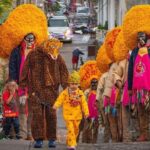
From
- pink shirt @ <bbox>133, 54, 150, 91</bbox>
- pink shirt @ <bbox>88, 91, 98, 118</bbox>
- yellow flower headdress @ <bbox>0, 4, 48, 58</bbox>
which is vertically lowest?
pink shirt @ <bbox>88, 91, 98, 118</bbox>

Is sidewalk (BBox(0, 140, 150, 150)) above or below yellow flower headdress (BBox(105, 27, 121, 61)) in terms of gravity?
below

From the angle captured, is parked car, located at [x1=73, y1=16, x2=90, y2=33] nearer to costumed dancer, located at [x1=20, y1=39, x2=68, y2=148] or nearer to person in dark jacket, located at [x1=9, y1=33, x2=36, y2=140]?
person in dark jacket, located at [x1=9, y1=33, x2=36, y2=140]

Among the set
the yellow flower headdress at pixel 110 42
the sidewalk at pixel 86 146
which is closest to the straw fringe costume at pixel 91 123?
the yellow flower headdress at pixel 110 42

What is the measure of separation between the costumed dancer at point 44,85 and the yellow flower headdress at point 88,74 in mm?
3228

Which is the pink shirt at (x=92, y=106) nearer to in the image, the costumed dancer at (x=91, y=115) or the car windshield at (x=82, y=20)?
the costumed dancer at (x=91, y=115)

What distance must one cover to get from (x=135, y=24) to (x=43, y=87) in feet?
7.17

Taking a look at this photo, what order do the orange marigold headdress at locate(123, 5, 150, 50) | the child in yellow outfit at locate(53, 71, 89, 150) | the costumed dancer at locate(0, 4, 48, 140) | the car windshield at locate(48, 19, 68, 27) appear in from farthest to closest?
the car windshield at locate(48, 19, 68, 27) < the costumed dancer at locate(0, 4, 48, 140) < the orange marigold headdress at locate(123, 5, 150, 50) < the child in yellow outfit at locate(53, 71, 89, 150)

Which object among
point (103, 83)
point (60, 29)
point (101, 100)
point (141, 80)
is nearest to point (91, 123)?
point (101, 100)

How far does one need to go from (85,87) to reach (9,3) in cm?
540

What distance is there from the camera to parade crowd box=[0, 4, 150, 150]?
1099cm

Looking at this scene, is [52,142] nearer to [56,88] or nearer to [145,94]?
[56,88]

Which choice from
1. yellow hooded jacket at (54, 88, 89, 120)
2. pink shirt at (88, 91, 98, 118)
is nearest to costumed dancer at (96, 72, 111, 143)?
pink shirt at (88, 91, 98, 118)

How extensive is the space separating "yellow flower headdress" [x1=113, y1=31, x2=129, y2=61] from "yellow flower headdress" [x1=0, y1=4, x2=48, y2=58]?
1.24m

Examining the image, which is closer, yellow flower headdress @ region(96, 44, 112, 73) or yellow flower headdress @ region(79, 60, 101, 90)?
yellow flower headdress @ region(96, 44, 112, 73)
